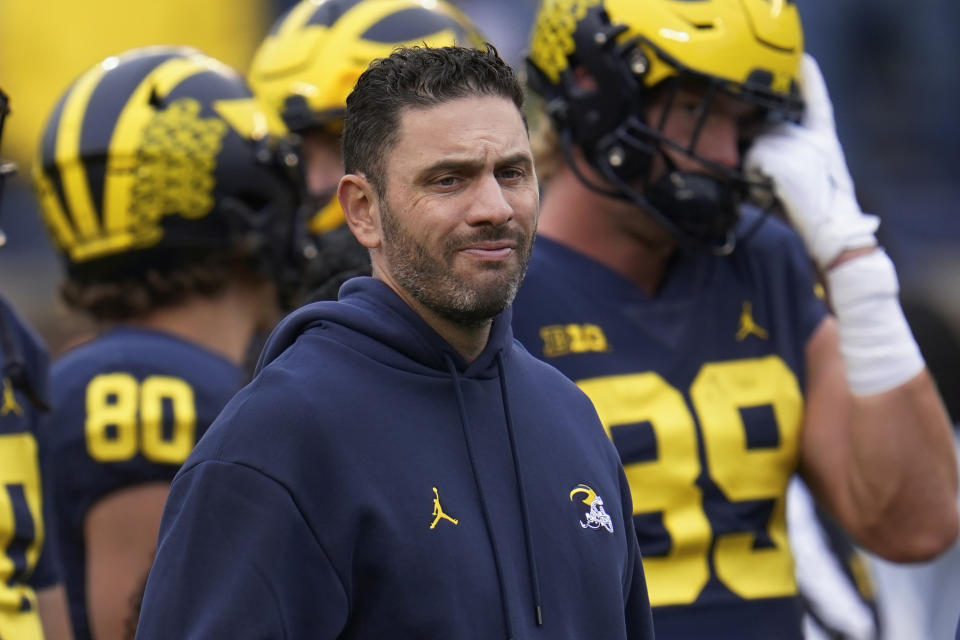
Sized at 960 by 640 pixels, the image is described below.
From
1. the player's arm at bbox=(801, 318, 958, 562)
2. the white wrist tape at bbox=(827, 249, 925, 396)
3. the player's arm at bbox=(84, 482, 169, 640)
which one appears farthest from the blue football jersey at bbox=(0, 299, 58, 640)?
the white wrist tape at bbox=(827, 249, 925, 396)

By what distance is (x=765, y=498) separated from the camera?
11.8 feet

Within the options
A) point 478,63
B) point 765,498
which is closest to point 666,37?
point 765,498

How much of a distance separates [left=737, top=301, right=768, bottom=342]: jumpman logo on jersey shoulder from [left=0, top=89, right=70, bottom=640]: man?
62.3 inches

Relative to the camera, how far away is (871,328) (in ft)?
11.9

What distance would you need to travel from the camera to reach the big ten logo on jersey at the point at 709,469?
345 centimetres

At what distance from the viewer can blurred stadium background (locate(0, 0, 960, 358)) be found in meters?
11.7

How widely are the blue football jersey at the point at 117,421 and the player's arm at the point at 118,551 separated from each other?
4cm

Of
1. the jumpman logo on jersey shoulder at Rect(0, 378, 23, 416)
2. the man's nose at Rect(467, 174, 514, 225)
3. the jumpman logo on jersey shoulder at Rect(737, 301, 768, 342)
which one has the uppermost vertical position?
the man's nose at Rect(467, 174, 514, 225)

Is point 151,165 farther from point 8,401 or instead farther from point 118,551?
point 118,551

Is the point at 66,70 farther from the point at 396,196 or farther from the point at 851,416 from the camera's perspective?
the point at 396,196

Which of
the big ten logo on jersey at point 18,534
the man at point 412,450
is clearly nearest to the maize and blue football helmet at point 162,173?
the big ten logo on jersey at point 18,534

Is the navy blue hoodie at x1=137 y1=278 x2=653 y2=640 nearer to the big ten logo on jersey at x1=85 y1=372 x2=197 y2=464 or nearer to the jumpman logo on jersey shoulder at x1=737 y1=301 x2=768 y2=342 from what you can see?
the jumpman logo on jersey shoulder at x1=737 y1=301 x2=768 y2=342

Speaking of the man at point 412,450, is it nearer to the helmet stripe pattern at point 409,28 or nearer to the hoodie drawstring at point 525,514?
the hoodie drawstring at point 525,514

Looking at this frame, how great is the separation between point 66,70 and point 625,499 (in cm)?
991
